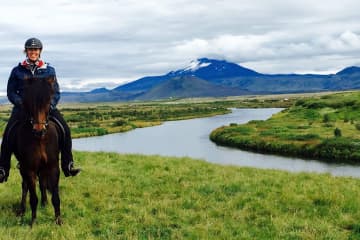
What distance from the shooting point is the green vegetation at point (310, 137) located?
4375 cm

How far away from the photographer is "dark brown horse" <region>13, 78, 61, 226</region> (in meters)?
9.84

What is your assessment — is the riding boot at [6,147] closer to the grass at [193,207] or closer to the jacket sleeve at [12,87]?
the jacket sleeve at [12,87]

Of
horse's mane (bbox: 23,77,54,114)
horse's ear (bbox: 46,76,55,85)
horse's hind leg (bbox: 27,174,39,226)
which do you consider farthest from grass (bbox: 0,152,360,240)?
horse's ear (bbox: 46,76,55,85)

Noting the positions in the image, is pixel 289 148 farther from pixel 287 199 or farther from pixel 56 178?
pixel 56 178

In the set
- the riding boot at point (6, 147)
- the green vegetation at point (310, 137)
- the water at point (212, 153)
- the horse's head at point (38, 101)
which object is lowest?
the water at point (212, 153)

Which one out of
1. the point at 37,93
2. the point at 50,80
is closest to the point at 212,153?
the point at 50,80

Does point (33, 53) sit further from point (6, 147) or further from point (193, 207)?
point (193, 207)

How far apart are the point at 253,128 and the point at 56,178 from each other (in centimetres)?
5632

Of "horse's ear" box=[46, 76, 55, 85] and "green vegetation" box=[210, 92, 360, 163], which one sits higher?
"horse's ear" box=[46, 76, 55, 85]

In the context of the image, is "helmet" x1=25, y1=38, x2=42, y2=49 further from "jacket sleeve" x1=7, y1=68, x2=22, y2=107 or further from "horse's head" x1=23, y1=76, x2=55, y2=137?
"horse's head" x1=23, y1=76, x2=55, y2=137

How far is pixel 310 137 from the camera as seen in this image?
50812 millimetres

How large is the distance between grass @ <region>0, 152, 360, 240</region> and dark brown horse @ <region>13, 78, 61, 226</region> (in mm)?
1233

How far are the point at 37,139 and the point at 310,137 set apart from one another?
45137 mm

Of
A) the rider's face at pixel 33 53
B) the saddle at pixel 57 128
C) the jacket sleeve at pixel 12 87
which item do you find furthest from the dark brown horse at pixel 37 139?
the rider's face at pixel 33 53
